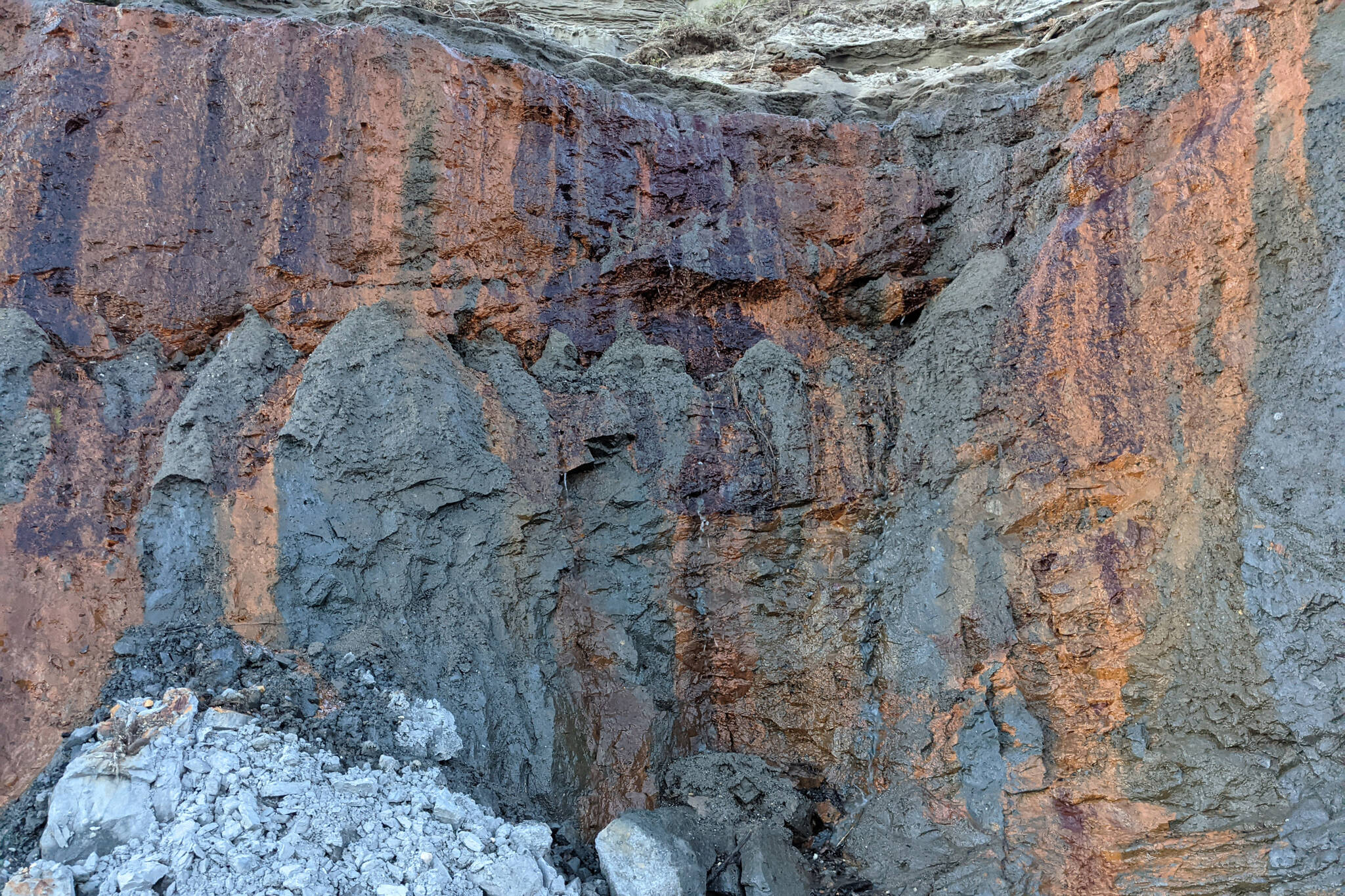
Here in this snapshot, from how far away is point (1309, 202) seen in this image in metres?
4.52

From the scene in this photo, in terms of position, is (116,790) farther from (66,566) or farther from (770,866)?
(770,866)

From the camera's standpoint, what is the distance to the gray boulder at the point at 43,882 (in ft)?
11.2

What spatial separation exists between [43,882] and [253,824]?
0.76 m

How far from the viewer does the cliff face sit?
446 centimetres

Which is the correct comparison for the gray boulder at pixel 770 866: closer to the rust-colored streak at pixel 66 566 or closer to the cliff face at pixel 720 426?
the cliff face at pixel 720 426

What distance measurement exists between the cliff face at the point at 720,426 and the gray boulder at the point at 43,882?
0.78 m

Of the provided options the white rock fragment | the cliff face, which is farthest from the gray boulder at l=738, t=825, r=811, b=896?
the white rock fragment

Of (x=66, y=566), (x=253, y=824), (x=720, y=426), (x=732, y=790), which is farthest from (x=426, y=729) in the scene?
(x=720, y=426)

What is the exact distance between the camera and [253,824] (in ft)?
12.4

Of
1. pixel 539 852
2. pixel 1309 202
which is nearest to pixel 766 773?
pixel 539 852

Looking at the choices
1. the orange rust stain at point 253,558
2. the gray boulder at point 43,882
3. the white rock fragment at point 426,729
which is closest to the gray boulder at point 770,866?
the white rock fragment at point 426,729

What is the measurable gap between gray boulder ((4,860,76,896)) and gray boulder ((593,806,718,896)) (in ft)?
7.75

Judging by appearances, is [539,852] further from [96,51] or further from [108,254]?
[96,51]

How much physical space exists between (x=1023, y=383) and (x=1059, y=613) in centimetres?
142
